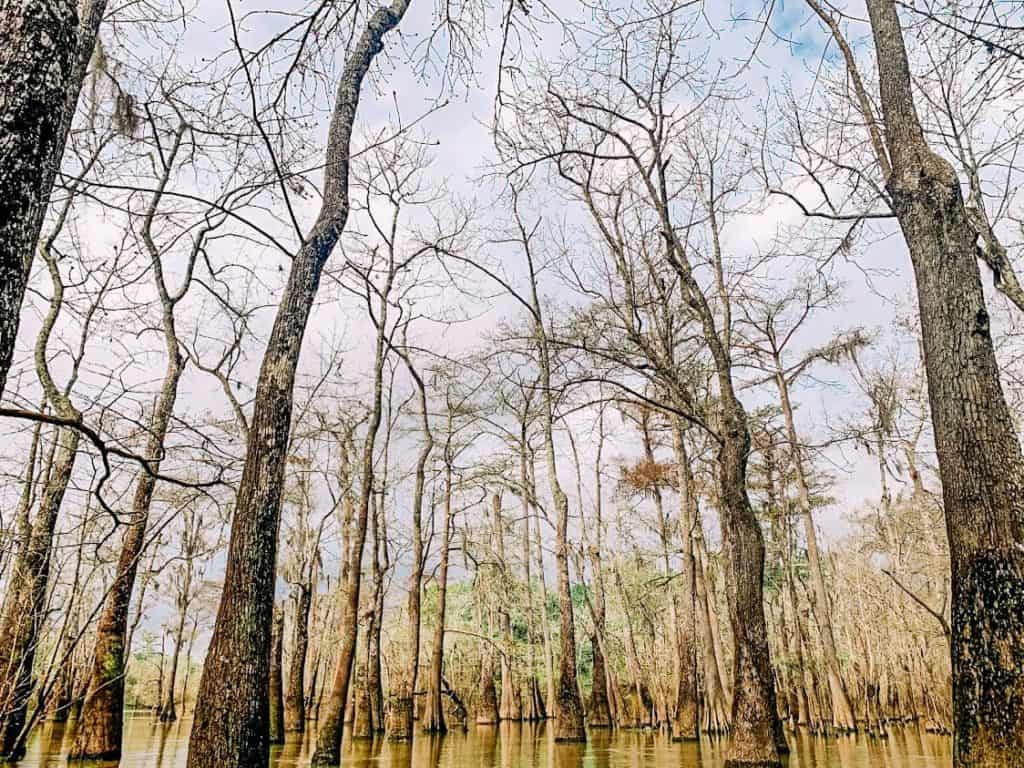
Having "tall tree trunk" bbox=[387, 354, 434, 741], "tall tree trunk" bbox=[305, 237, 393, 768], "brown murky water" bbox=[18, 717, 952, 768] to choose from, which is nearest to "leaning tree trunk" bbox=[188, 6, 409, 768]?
"tall tree trunk" bbox=[305, 237, 393, 768]

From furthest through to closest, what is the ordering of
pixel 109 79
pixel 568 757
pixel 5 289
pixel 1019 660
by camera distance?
Result: 1. pixel 568 757
2. pixel 109 79
3. pixel 1019 660
4. pixel 5 289

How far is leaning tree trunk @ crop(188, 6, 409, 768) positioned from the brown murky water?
6.79m

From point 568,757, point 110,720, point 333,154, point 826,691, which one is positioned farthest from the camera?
point 826,691

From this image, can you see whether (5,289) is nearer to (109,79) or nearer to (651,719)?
(109,79)

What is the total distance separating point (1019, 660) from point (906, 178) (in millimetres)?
3365

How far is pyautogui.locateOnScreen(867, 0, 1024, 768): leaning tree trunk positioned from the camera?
3809 mm

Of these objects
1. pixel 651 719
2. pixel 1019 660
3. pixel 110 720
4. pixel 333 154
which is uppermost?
pixel 333 154

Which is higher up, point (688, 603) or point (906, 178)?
point (906, 178)

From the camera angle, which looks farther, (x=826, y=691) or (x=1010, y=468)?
(x=826, y=691)

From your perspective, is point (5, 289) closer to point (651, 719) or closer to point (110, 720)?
point (110, 720)

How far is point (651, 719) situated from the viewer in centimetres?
2264

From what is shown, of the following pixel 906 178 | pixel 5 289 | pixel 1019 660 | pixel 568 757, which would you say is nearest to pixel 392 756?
pixel 568 757

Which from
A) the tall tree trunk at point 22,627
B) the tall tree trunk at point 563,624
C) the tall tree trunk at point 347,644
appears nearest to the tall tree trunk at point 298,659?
the tall tree trunk at point 347,644

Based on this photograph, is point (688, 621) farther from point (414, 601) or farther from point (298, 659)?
point (298, 659)
